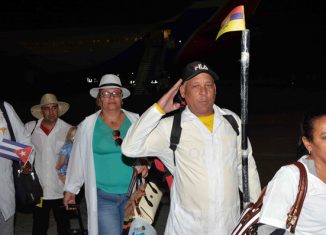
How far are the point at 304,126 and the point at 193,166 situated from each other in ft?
2.79

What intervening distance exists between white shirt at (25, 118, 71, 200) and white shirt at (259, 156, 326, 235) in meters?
3.48

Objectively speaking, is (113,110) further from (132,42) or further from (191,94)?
(132,42)

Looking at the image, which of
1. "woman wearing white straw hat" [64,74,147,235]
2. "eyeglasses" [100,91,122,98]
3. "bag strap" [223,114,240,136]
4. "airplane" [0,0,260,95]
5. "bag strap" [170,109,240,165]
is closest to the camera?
"bag strap" [170,109,240,165]

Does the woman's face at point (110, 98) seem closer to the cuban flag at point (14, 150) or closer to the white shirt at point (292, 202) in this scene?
the cuban flag at point (14, 150)

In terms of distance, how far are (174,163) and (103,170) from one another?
4.03 feet

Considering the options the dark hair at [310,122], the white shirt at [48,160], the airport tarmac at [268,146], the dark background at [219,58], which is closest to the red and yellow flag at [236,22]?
the dark hair at [310,122]

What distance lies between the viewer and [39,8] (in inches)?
1604

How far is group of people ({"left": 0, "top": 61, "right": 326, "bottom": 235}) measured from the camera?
8.02 ft

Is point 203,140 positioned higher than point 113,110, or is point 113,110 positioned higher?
point 113,110

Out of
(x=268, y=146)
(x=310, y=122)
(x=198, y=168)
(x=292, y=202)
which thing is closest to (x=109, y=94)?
(x=198, y=168)

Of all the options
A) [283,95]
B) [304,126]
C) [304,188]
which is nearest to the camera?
[304,188]

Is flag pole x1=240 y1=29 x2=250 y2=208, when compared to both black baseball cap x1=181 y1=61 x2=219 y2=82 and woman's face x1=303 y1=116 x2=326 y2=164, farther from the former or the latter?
woman's face x1=303 y1=116 x2=326 y2=164

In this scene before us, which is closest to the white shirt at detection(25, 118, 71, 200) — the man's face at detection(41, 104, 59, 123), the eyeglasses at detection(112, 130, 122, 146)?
the man's face at detection(41, 104, 59, 123)

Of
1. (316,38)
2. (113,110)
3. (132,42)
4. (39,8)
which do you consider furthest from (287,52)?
(113,110)
